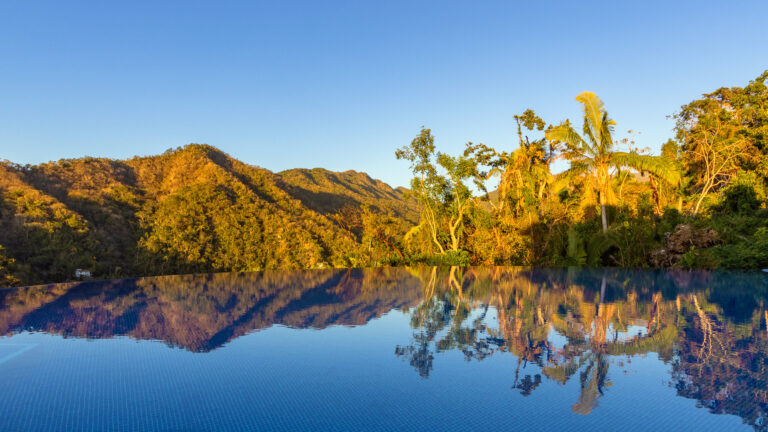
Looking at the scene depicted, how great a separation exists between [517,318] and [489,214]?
8942 mm

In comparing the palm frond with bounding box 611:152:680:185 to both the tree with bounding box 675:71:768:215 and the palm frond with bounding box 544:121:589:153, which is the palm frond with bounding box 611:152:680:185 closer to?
the palm frond with bounding box 544:121:589:153

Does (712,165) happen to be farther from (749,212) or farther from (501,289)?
(501,289)

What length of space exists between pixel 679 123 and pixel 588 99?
825cm

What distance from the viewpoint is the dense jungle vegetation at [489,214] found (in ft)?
35.1

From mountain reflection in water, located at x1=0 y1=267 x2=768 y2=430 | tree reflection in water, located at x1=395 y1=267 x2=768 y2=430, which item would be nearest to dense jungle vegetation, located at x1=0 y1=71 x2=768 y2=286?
mountain reflection in water, located at x1=0 y1=267 x2=768 y2=430

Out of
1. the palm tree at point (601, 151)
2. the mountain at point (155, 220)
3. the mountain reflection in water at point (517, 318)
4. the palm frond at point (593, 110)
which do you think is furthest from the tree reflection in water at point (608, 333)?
the mountain at point (155, 220)

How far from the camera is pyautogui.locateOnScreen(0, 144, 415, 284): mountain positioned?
35.2ft

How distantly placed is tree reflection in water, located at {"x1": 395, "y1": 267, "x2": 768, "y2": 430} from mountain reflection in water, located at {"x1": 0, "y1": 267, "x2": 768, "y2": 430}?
0.02 meters

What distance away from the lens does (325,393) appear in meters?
2.64

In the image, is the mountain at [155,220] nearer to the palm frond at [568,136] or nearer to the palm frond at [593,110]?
the palm frond at [568,136]

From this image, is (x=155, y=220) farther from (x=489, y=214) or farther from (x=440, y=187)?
(x=489, y=214)

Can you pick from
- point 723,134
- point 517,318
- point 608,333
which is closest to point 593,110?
point 723,134

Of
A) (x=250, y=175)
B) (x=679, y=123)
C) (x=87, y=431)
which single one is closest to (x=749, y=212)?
(x=679, y=123)

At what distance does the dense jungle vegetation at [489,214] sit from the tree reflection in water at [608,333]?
12.9 feet
